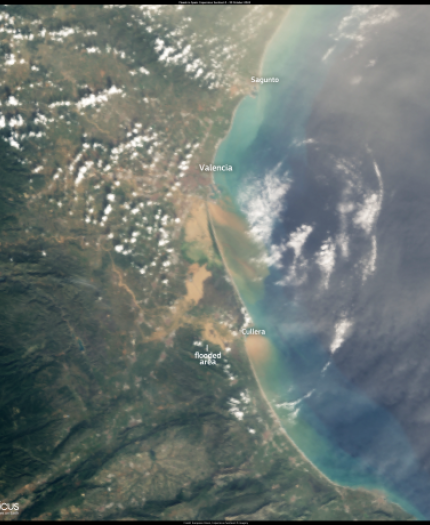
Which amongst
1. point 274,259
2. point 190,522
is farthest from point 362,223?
point 190,522

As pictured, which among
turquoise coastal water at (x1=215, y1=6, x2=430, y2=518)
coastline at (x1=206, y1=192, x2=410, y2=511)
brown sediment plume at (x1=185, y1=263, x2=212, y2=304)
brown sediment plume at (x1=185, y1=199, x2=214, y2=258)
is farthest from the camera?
brown sediment plume at (x1=185, y1=199, x2=214, y2=258)

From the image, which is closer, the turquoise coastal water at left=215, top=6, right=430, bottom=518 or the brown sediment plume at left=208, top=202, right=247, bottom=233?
the turquoise coastal water at left=215, top=6, right=430, bottom=518

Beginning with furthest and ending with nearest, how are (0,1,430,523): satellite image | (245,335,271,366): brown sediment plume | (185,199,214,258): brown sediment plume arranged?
(185,199,214,258): brown sediment plume
(245,335,271,366): brown sediment plume
(0,1,430,523): satellite image

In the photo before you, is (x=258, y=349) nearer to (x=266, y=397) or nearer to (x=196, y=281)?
(x=266, y=397)

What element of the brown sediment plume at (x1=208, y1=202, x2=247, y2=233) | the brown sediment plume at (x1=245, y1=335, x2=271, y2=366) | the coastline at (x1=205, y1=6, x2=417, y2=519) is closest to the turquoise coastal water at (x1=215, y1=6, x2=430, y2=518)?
the coastline at (x1=205, y1=6, x2=417, y2=519)

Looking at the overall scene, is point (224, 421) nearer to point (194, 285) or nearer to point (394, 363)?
point (194, 285)

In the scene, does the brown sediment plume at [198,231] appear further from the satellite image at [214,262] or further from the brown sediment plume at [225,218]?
the brown sediment plume at [225,218]

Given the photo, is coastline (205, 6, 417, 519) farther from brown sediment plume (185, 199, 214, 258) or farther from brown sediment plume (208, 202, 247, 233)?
brown sediment plume (185, 199, 214, 258)
